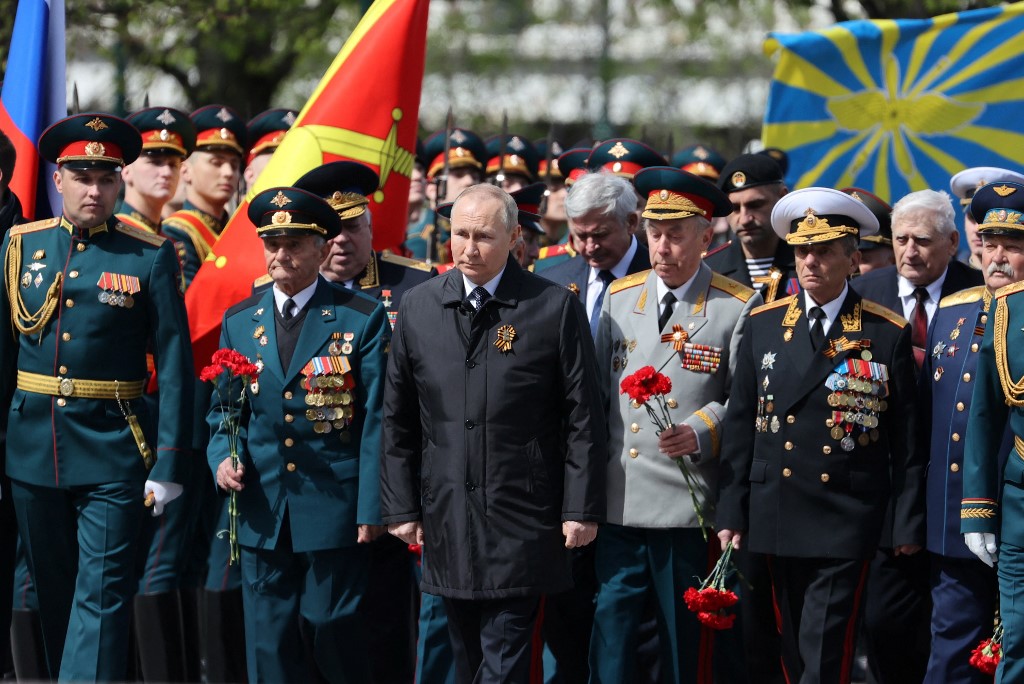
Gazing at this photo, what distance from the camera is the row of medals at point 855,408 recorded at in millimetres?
7141

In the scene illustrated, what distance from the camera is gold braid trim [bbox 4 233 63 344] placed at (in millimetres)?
7547

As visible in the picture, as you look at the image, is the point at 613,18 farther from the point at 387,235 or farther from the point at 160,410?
the point at 160,410

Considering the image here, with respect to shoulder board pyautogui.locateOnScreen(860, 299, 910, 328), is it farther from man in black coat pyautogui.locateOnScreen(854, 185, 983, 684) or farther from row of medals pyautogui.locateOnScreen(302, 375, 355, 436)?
row of medals pyautogui.locateOnScreen(302, 375, 355, 436)

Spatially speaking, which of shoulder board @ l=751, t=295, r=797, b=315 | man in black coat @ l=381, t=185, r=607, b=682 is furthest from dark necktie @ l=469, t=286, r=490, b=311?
shoulder board @ l=751, t=295, r=797, b=315

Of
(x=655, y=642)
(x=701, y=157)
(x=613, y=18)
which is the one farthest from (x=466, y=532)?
(x=613, y=18)

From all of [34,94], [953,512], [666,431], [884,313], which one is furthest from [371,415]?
[34,94]

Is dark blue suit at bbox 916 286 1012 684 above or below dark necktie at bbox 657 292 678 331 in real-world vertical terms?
below

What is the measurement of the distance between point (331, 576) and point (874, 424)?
7.69ft

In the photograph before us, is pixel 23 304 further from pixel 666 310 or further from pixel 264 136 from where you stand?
pixel 264 136

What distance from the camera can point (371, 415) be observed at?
730 centimetres

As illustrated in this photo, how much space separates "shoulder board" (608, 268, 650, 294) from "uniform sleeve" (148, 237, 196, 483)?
→ 1880 millimetres

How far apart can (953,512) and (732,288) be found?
138 centimetres

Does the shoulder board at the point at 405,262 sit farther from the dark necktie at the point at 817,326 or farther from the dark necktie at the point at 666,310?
the dark necktie at the point at 817,326

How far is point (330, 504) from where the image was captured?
7379 millimetres
